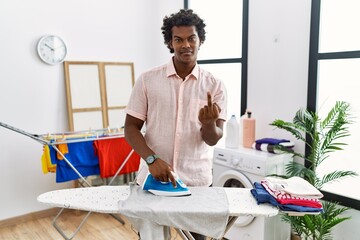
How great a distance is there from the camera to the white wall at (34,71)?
2703 mm

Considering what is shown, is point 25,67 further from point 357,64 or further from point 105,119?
point 357,64

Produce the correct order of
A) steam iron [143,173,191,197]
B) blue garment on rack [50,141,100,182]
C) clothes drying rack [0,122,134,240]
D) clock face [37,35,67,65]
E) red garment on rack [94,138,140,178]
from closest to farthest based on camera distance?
steam iron [143,173,191,197] < clothes drying rack [0,122,134,240] < blue garment on rack [50,141,100,182] < red garment on rack [94,138,140,178] < clock face [37,35,67,65]

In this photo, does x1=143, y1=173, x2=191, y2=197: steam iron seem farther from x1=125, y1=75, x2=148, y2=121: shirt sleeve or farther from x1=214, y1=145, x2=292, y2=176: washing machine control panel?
x1=214, y1=145, x2=292, y2=176: washing machine control panel

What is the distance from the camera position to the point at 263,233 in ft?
7.40

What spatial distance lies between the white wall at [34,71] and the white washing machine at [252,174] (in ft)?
5.44

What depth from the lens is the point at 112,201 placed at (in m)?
1.30

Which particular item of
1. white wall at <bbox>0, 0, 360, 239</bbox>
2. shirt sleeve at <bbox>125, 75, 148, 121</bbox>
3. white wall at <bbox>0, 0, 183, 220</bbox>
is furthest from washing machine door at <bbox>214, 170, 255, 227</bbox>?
white wall at <bbox>0, 0, 183, 220</bbox>

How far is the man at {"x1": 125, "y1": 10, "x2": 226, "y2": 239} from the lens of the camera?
4.50ft

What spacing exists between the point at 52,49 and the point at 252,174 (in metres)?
2.12

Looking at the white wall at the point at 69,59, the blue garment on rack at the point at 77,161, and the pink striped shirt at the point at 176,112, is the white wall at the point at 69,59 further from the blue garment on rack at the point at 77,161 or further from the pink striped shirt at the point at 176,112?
the pink striped shirt at the point at 176,112

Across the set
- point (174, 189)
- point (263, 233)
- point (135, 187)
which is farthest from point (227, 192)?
point (263, 233)

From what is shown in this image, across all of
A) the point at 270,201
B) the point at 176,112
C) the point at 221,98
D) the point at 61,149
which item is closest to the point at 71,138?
the point at 61,149

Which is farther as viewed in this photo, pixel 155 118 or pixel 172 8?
pixel 172 8

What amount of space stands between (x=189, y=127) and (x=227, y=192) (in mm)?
343
